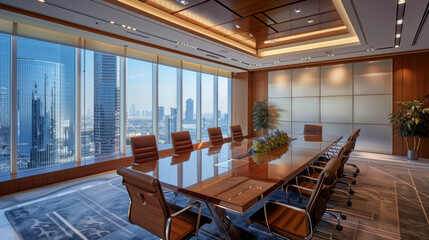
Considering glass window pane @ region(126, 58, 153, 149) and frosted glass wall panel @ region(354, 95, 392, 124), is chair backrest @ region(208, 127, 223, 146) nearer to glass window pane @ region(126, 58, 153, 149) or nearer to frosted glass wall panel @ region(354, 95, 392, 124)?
glass window pane @ region(126, 58, 153, 149)

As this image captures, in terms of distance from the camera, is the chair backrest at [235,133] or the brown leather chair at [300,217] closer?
the brown leather chair at [300,217]

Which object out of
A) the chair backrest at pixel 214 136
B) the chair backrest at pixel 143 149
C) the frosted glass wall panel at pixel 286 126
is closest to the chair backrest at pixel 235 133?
the chair backrest at pixel 214 136

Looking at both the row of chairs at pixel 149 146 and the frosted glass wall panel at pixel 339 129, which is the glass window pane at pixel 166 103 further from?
the frosted glass wall panel at pixel 339 129

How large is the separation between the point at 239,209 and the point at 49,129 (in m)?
4.75

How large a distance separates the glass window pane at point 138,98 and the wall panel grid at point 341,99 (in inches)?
197

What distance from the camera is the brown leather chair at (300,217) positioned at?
5.87 feet

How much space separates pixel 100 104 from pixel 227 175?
4.41 metres

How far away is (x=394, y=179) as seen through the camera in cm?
454

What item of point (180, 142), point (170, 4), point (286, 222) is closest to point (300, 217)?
point (286, 222)

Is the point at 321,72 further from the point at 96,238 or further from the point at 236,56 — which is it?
the point at 96,238

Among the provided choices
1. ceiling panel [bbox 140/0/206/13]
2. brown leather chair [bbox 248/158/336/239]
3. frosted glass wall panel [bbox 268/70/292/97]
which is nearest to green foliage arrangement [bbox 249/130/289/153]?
brown leather chair [bbox 248/158/336/239]

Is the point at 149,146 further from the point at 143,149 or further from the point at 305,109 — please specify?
the point at 305,109

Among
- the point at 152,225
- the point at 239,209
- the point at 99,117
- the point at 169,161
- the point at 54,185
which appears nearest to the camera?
the point at 239,209

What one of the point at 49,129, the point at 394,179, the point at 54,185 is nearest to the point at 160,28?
the point at 49,129
